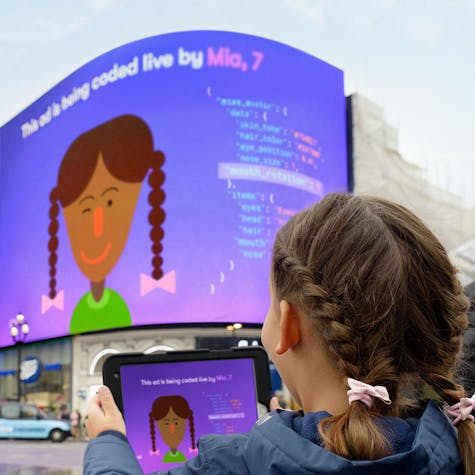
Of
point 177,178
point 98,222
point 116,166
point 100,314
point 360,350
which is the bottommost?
point 100,314

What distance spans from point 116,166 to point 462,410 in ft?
80.2

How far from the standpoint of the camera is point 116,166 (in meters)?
25.0

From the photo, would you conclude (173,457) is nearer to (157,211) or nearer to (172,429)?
(172,429)

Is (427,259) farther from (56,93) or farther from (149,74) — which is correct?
(56,93)

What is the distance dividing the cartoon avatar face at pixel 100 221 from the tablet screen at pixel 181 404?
894 inches

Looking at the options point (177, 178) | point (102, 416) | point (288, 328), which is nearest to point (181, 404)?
point (102, 416)

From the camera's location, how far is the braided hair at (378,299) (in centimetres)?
104

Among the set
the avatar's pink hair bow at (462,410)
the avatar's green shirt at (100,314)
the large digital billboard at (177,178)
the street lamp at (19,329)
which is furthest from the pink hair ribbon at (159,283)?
the avatar's pink hair bow at (462,410)

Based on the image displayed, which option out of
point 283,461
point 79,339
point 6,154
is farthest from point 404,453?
point 6,154

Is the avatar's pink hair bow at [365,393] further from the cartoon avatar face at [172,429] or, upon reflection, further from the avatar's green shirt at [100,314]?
the avatar's green shirt at [100,314]

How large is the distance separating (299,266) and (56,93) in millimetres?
29547

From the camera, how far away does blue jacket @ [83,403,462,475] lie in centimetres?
95

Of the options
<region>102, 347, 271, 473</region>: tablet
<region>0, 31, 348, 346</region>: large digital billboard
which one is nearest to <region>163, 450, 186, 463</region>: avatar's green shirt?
<region>102, 347, 271, 473</region>: tablet

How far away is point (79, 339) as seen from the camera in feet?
85.9
